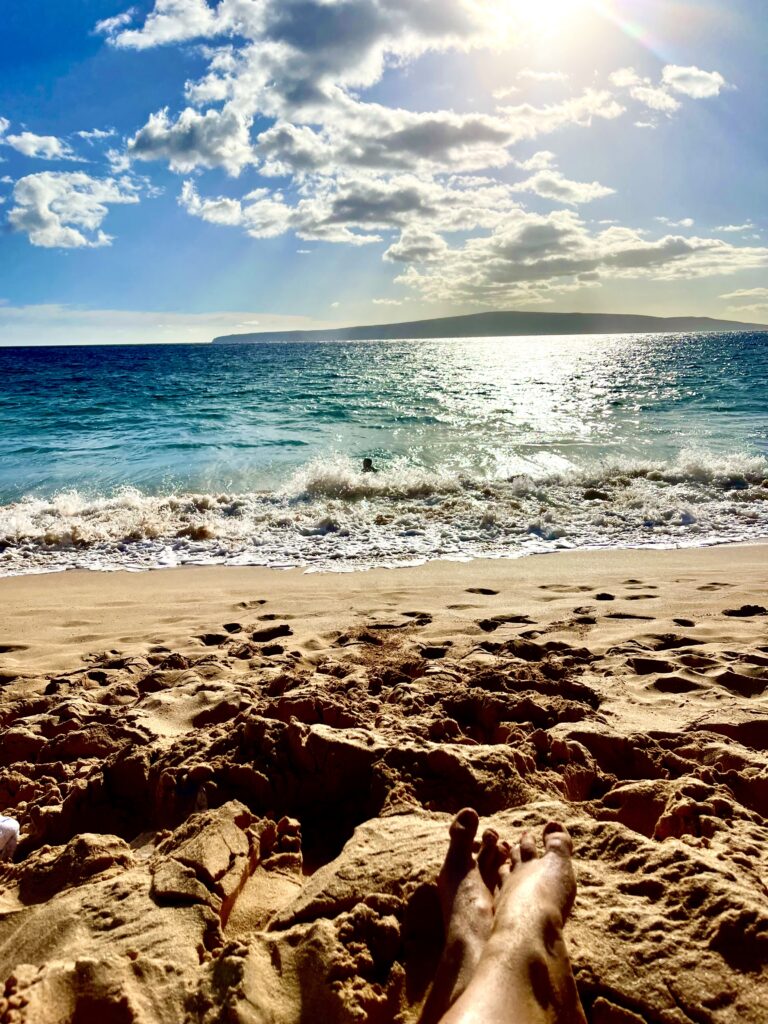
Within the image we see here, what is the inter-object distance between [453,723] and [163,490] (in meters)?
9.98

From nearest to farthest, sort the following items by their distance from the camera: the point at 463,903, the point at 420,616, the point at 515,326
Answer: the point at 463,903 < the point at 420,616 < the point at 515,326

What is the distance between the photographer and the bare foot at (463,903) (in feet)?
4.92

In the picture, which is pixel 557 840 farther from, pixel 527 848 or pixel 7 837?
pixel 7 837

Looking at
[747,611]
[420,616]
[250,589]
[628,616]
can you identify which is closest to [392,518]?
[250,589]

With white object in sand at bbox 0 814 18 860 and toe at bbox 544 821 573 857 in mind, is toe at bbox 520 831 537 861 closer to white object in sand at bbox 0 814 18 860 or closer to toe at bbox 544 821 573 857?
toe at bbox 544 821 573 857

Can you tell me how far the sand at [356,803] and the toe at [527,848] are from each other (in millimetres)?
108

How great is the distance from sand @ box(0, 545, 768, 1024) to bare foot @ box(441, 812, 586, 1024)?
0.27 feet

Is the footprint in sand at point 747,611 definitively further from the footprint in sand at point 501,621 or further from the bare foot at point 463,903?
the bare foot at point 463,903

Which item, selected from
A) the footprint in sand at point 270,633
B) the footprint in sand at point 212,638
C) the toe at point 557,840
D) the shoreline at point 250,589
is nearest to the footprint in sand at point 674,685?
the shoreline at point 250,589

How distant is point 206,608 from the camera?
17.4 ft

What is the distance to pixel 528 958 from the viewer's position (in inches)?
58.7

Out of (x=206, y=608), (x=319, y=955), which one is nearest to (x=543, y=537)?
(x=206, y=608)

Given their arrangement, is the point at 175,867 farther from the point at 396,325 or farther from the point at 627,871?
the point at 396,325

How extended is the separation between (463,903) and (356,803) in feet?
2.29
